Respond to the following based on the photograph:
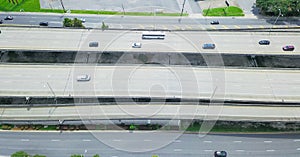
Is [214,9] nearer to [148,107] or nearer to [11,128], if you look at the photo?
[148,107]

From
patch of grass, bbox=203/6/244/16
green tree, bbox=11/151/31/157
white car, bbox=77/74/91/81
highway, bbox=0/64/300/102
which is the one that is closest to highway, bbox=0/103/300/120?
highway, bbox=0/64/300/102

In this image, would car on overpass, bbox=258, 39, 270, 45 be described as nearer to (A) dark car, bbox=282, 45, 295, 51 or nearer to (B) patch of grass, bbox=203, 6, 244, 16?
(A) dark car, bbox=282, 45, 295, 51

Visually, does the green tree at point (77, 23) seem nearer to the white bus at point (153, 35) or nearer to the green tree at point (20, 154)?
the white bus at point (153, 35)

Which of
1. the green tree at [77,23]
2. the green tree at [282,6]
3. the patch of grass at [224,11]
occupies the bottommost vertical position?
the green tree at [282,6]

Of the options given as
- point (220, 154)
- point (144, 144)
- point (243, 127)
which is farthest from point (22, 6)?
point (243, 127)

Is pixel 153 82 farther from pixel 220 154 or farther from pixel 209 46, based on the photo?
pixel 220 154

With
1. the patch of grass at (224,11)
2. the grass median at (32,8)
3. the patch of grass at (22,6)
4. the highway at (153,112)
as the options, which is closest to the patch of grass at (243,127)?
the highway at (153,112)
